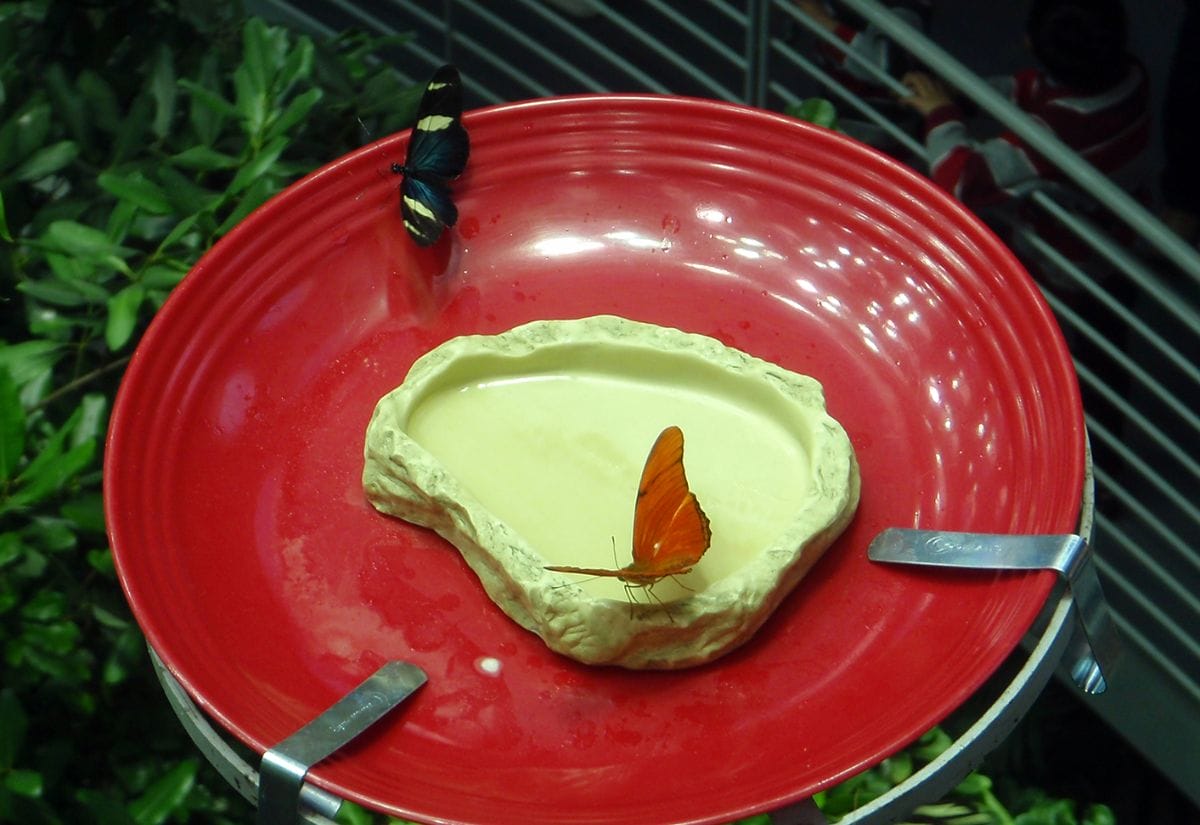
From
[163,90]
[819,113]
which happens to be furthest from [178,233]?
[819,113]

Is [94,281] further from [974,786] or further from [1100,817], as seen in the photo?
[1100,817]

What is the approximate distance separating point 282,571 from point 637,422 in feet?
1.06

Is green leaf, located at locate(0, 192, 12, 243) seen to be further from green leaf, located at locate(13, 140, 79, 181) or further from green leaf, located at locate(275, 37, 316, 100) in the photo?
green leaf, located at locate(275, 37, 316, 100)

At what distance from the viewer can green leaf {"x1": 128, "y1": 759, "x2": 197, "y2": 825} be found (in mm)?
1311

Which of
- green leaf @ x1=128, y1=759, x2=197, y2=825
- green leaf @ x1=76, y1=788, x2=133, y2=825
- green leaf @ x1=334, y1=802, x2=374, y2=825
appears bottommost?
green leaf @ x1=334, y1=802, x2=374, y2=825

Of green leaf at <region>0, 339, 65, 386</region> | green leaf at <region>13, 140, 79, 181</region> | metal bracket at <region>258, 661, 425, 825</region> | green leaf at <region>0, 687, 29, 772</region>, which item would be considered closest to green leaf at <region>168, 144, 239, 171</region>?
green leaf at <region>13, 140, 79, 181</region>

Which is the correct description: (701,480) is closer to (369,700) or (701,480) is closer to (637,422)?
(637,422)

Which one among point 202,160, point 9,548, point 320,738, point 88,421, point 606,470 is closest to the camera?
point 320,738

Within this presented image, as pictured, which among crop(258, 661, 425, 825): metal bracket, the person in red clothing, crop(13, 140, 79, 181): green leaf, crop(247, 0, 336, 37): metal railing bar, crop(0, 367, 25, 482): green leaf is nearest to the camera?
crop(258, 661, 425, 825): metal bracket

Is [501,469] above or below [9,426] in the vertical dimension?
above

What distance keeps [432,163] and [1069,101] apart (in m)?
1.08

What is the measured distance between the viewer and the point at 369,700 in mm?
986

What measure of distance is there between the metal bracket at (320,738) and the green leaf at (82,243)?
1.97ft

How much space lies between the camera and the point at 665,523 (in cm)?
98
